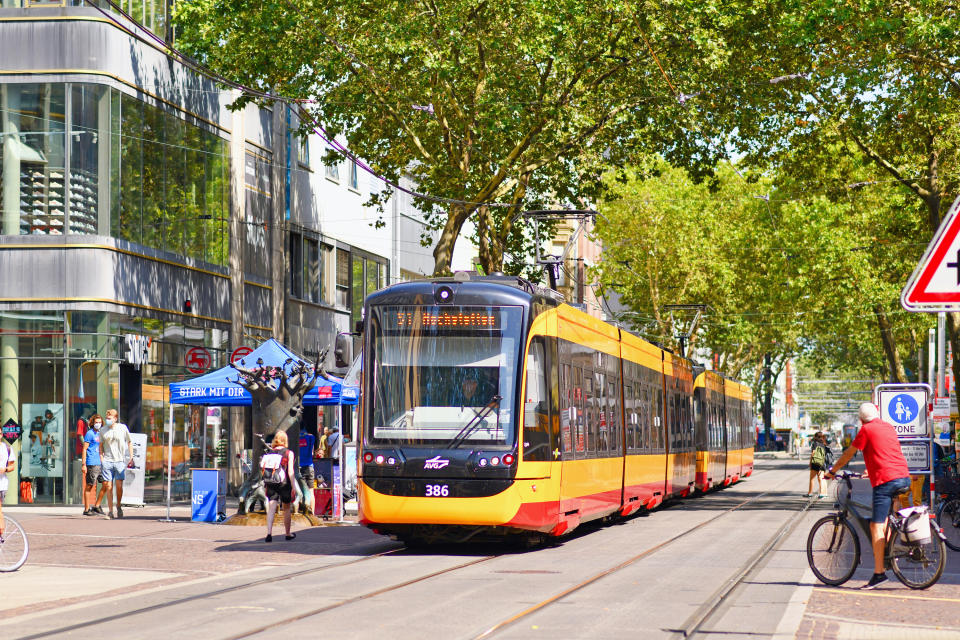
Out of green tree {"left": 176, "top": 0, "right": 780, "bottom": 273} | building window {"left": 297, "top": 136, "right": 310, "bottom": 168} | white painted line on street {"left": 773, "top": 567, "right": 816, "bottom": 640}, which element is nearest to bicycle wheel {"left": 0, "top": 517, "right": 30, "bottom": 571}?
white painted line on street {"left": 773, "top": 567, "right": 816, "bottom": 640}

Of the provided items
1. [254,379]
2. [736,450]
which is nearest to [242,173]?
[254,379]

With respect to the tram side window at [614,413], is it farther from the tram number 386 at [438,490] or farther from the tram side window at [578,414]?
the tram number 386 at [438,490]

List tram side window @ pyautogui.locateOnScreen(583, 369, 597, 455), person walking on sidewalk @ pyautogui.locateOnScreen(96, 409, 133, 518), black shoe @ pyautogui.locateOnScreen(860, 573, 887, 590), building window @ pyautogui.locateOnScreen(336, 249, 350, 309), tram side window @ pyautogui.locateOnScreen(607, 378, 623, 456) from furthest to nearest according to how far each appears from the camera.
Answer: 1. building window @ pyautogui.locateOnScreen(336, 249, 350, 309)
2. person walking on sidewalk @ pyautogui.locateOnScreen(96, 409, 133, 518)
3. tram side window @ pyautogui.locateOnScreen(607, 378, 623, 456)
4. tram side window @ pyautogui.locateOnScreen(583, 369, 597, 455)
5. black shoe @ pyautogui.locateOnScreen(860, 573, 887, 590)

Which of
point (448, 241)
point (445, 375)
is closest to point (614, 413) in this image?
point (445, 375)

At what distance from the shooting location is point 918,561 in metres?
13.3

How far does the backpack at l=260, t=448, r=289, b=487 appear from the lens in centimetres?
1975

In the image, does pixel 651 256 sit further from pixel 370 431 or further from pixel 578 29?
pixel 370 431

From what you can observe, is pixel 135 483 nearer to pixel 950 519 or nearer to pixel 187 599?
pixel 950 519

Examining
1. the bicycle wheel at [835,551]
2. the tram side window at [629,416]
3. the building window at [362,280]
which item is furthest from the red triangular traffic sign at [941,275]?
the building window at [362,280]

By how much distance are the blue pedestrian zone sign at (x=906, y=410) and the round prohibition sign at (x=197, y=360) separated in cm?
1462

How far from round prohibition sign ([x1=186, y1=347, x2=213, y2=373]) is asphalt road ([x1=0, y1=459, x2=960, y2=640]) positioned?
9.04m

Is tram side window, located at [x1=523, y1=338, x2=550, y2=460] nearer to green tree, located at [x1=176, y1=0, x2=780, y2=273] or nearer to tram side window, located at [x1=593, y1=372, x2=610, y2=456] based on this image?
tram side window, located at [x1=593, y1=372, x2=610, y2=456]

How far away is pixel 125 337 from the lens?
→ 29281 mm

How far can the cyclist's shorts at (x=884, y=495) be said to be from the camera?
1321 cm
